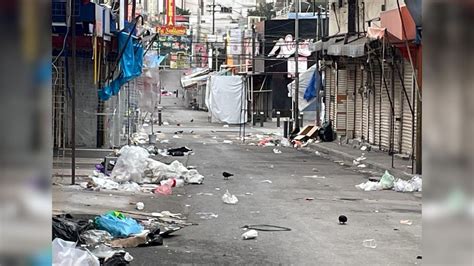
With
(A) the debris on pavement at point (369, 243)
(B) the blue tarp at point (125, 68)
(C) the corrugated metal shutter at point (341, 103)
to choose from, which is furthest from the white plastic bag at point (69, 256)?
(C) the corrugated metal shutter at point (341, 103)

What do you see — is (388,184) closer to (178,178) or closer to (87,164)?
(178,178)

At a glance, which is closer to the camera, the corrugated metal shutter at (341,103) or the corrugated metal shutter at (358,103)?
the corrugated metal shutter at (358,103)

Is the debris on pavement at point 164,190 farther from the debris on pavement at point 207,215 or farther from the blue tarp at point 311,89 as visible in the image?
the blue tarp at point 311,89

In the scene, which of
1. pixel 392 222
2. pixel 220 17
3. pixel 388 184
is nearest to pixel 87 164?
pixel 388 184

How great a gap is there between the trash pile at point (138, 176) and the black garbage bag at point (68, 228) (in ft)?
17.7

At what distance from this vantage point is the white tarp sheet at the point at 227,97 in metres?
52.4

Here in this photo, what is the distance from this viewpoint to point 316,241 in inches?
411

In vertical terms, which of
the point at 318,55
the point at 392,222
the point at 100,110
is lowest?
the point at 392,222

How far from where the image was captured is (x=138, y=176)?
1672 centimetres

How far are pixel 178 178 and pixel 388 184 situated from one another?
4.55m

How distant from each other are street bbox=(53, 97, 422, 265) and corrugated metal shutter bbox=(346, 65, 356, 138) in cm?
915

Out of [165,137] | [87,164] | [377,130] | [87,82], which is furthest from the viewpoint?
[165,137]

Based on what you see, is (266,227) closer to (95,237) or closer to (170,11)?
(95,237)

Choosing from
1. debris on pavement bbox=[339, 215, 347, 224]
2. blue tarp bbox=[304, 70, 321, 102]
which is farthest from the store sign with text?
debris on pavement bbox=[339, 215, 347, 224]
